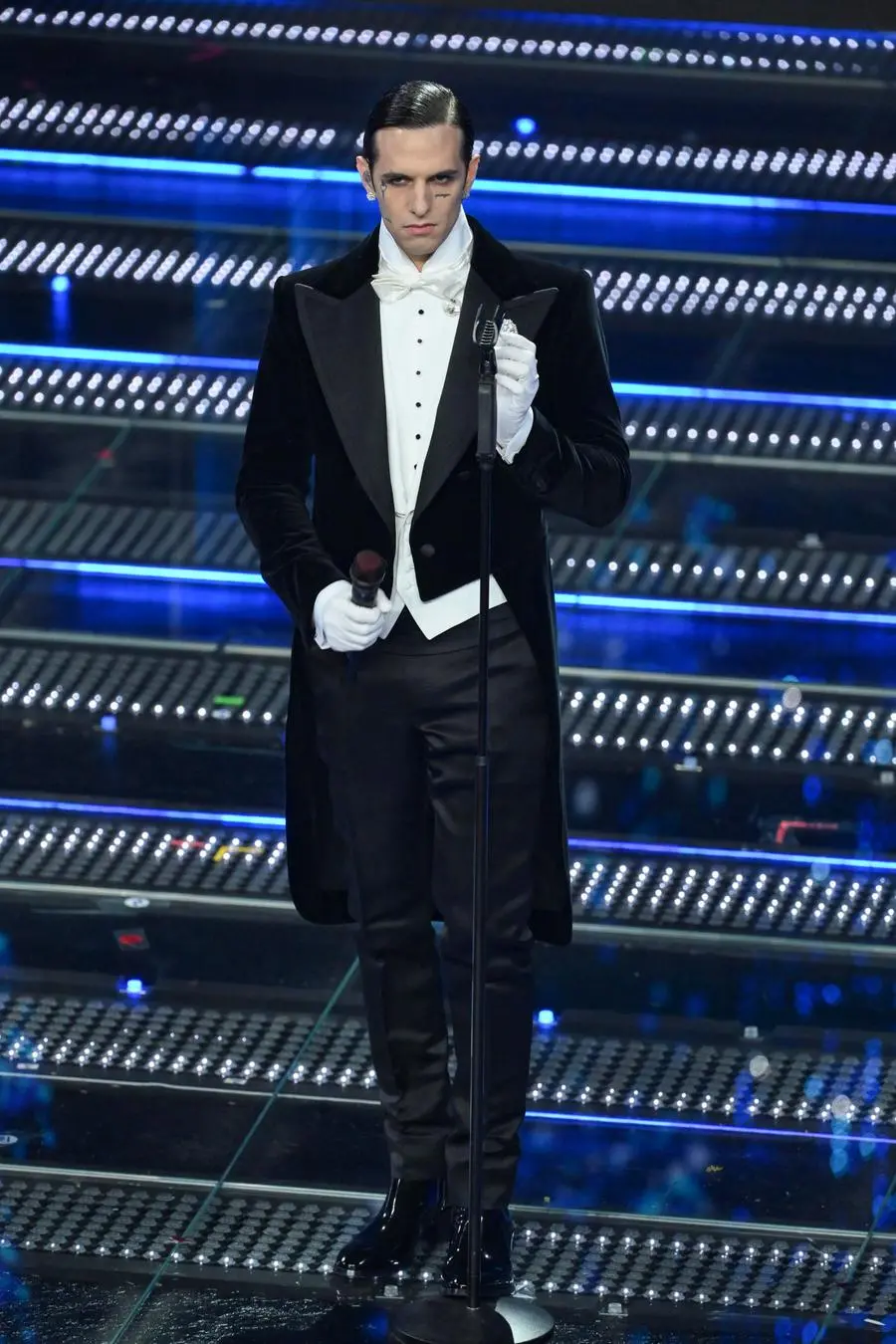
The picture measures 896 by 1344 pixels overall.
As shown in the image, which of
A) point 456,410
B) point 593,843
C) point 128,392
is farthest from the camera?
point 128,392

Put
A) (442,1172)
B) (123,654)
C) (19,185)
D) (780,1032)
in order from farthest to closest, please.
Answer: (19,185) → (123,654) → (780,1032) → (442,1172)

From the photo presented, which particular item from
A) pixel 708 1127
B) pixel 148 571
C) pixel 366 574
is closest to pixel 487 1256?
pixel 708 1127

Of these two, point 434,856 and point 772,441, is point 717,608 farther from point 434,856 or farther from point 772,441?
point 434,856

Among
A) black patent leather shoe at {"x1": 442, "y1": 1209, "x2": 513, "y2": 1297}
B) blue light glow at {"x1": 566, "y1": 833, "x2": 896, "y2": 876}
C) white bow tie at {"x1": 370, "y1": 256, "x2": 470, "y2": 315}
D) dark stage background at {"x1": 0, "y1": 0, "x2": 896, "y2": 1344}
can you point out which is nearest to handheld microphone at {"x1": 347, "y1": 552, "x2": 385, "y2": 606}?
white bow tie at {"x1": 370, "y1": 256, "x2": 470, "y2": 315}

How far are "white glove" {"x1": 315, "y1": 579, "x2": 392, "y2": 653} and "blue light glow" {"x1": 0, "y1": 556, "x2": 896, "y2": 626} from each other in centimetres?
162

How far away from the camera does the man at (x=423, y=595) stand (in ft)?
11.5

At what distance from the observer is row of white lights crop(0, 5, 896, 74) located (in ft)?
17.9

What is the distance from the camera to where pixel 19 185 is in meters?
5.62

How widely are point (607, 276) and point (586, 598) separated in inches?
25.8

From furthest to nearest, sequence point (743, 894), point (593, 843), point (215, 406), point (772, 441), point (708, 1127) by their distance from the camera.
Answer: point (215, 406) < point (772, 441) < point (593, 843) < point (743, 894) < point (708, 1127)

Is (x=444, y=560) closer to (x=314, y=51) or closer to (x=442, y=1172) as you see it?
(x=442, y=1172)

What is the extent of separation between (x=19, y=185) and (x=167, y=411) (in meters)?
0.63

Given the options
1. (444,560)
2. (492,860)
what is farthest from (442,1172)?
(444,560)

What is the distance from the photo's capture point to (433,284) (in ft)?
11.5
